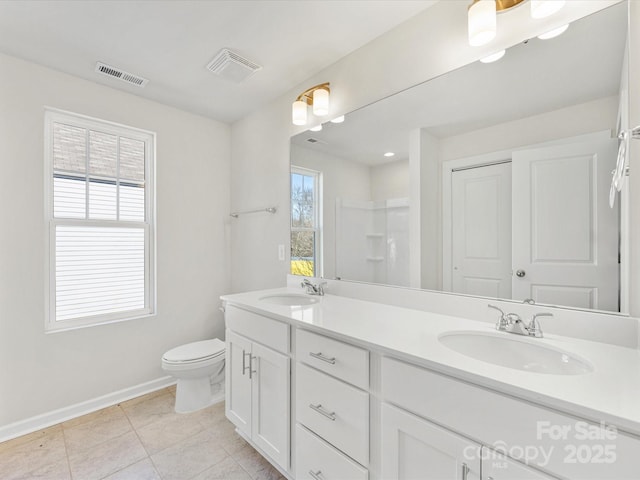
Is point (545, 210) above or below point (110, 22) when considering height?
below

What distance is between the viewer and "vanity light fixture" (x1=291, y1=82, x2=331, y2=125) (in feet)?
6.26

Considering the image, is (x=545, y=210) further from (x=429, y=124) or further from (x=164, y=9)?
(x=164, y=9)

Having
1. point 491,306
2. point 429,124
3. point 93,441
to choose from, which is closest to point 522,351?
point 491,306

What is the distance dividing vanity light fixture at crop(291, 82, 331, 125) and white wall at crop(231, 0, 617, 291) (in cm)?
8

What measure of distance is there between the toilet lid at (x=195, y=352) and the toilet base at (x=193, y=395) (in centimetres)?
20

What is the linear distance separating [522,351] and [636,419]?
490 mm

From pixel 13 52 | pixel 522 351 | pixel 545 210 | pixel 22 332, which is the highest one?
pixel 13 52

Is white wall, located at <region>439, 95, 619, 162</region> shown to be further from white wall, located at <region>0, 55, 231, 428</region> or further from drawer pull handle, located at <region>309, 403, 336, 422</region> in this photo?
white wall, located at <region>0, 55, 231, 428</region>

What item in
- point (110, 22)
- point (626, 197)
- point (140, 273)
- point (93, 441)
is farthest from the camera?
point (140, 273)

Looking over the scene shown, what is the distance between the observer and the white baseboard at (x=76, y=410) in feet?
6.06

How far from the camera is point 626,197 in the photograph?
39.0 inches

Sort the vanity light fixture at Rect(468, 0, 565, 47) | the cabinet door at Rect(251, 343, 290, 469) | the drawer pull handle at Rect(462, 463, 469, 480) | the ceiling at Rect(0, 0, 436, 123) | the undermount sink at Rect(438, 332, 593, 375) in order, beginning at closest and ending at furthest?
the drawer pull handle at Rect(462, 463, 469, 480)
the undermount sink at Rect(438, 332, 593, 375)
the vanity light fixture at Rect(468, 0, 565, 47)
the cabinet door at Rect(251, 343, 290, 469)
the ceiling at Rect(0, 0, 436, 123)

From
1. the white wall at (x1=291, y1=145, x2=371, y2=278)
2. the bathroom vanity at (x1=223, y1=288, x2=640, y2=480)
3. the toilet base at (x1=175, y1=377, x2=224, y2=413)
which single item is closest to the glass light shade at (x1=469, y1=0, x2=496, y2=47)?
the white wall at (x1=291, y1=145, x2=371, y2=278)

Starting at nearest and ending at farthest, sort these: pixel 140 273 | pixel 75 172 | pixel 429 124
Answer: pixel 429 124, pixel 75 172, pixel 140 273
